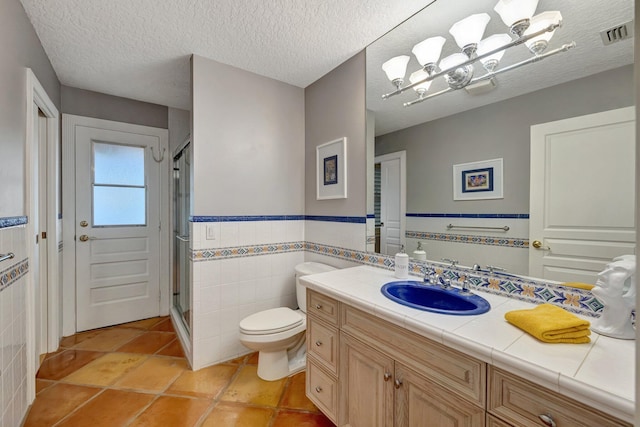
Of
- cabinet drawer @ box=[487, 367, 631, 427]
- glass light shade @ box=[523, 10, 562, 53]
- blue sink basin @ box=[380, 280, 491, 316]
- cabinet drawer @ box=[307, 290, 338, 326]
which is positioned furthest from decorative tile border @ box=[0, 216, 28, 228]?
glass light shade @ box=[523, 10, 562, 53]

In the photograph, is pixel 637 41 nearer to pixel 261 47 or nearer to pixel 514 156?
pixel 514 156

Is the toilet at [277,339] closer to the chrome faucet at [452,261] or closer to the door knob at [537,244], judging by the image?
the chrome faucet at [452,261]

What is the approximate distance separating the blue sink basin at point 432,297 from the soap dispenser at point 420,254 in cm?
18

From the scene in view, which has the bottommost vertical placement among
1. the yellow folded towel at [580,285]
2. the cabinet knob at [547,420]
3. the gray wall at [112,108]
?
the cabinet knob at [547,420]

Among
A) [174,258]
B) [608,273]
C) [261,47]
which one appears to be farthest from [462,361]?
[174,258]

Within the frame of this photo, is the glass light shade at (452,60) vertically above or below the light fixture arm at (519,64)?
above

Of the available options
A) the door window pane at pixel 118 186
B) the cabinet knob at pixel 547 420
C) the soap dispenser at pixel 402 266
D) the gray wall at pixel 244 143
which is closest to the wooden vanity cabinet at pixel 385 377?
the cabinet knob at pixel 547 420

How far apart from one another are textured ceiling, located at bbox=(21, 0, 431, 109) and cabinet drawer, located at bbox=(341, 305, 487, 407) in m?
1.67

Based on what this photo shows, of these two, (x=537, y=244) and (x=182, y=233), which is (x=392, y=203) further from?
(x=182, y=233)

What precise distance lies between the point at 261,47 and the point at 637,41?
192cm

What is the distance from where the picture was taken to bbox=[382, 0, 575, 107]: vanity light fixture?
1.18 metres

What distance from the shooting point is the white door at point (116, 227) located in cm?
263

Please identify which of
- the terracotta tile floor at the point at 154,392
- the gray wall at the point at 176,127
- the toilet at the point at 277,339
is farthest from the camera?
the gray wall at the point at 176,127

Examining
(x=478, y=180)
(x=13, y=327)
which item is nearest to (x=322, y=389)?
(x=478, y=180)
